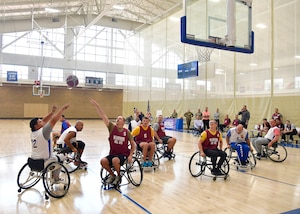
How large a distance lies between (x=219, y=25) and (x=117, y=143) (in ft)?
12.6

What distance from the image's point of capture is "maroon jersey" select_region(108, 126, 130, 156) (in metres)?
4.13

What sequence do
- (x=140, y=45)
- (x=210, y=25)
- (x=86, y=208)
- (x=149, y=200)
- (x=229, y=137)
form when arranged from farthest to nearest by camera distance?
1. (x=140, y=45)
2. (x=210, y=25)
3. (x=229, y=137)
4. (x=149, y=200)
5. (x=86, y=208)

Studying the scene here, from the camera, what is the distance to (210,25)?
20.9 ft

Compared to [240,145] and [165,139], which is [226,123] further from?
[240,145]

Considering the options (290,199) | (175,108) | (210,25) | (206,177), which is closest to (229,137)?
(206,177)

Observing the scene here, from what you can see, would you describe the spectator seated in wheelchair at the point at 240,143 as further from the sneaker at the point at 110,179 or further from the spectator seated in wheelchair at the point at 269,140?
the sneaker at the point at 110,179

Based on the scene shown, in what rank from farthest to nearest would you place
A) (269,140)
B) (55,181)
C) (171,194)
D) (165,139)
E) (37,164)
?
1. (269,140)
2. (165,139)
3. (171,194)
4. (55,181)
5. (37,164)

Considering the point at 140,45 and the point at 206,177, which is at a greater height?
the point at 140,45

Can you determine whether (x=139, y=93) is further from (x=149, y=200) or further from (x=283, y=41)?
(x=149, y=200)

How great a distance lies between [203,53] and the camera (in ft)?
46.4

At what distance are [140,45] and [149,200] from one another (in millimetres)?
18337

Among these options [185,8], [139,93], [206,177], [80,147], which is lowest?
[206,177]

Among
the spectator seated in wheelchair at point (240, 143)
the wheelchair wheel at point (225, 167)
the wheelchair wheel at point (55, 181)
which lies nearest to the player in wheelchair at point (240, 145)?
the spectator seated in wheelchair at point (240, 143)

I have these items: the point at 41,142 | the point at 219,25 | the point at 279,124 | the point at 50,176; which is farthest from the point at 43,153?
the point at 279,124
